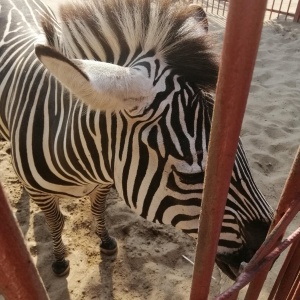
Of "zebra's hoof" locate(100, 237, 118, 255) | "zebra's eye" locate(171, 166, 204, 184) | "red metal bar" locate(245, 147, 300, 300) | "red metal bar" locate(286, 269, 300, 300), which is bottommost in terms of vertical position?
"zebra's hoof" locate(100, 237, 118, 255)

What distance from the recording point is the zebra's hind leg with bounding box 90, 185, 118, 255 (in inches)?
92.8

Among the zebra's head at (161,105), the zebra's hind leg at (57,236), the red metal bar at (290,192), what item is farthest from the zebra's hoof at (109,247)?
the red metal bar at (290,192)

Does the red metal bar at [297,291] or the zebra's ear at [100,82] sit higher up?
the zebra's ear at [100,82]

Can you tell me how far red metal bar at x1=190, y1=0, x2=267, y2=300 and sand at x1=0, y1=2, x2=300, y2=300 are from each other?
95cm

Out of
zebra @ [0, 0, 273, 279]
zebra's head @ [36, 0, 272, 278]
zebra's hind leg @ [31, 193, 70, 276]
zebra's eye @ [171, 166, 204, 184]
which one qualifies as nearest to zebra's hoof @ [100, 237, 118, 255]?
zebra's hind leg @ [31, 193, 70, 276]

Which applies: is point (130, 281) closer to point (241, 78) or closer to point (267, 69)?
point (241, 78)

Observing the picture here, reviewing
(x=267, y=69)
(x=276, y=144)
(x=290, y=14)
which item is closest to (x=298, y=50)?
(x=267, y=69)

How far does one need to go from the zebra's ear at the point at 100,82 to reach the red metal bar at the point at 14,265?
51 cm

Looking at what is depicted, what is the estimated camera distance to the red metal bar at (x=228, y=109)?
1.68 ft

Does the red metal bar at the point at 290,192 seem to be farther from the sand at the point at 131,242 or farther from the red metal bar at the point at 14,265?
the sand at the point at 131,242

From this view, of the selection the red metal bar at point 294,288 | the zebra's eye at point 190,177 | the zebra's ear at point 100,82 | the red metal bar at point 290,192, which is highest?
the zebra's ear at point 100,82

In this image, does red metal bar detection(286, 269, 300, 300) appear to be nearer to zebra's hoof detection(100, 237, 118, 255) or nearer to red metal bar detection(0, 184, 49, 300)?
red metal bar detection(0, 184, 49, 300)

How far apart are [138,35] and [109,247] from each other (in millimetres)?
1473

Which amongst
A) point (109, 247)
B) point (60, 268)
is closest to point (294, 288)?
point (109, 247)
